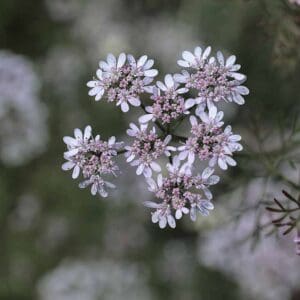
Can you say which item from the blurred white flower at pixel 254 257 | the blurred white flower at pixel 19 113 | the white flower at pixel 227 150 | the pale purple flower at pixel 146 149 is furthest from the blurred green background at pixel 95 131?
the pale purple flower at pixel 146 149

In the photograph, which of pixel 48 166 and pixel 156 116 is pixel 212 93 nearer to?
pixel 156 116

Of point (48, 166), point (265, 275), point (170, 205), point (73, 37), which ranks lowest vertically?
point (170, 205)

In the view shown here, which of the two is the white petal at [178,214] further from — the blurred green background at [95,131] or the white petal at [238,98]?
the blurred green background at [95,131]

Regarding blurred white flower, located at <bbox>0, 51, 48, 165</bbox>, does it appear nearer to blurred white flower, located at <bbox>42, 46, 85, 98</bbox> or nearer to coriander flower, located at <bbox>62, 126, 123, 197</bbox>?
blurred white flower, located at <bbox>42, 46, 85, 98</bbox>

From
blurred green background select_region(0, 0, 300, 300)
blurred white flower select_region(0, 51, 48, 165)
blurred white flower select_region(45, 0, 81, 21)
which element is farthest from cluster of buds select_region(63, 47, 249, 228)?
blurred white flower select_region(45, 0, 81, 21)

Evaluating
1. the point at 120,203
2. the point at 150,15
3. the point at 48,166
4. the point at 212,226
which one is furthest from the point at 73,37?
the point at 212,226

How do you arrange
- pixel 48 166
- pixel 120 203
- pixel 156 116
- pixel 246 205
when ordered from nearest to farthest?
1. pixel 156 116
2. pixel 246 205
3. pixel 120 203
4. pixel 48 166
